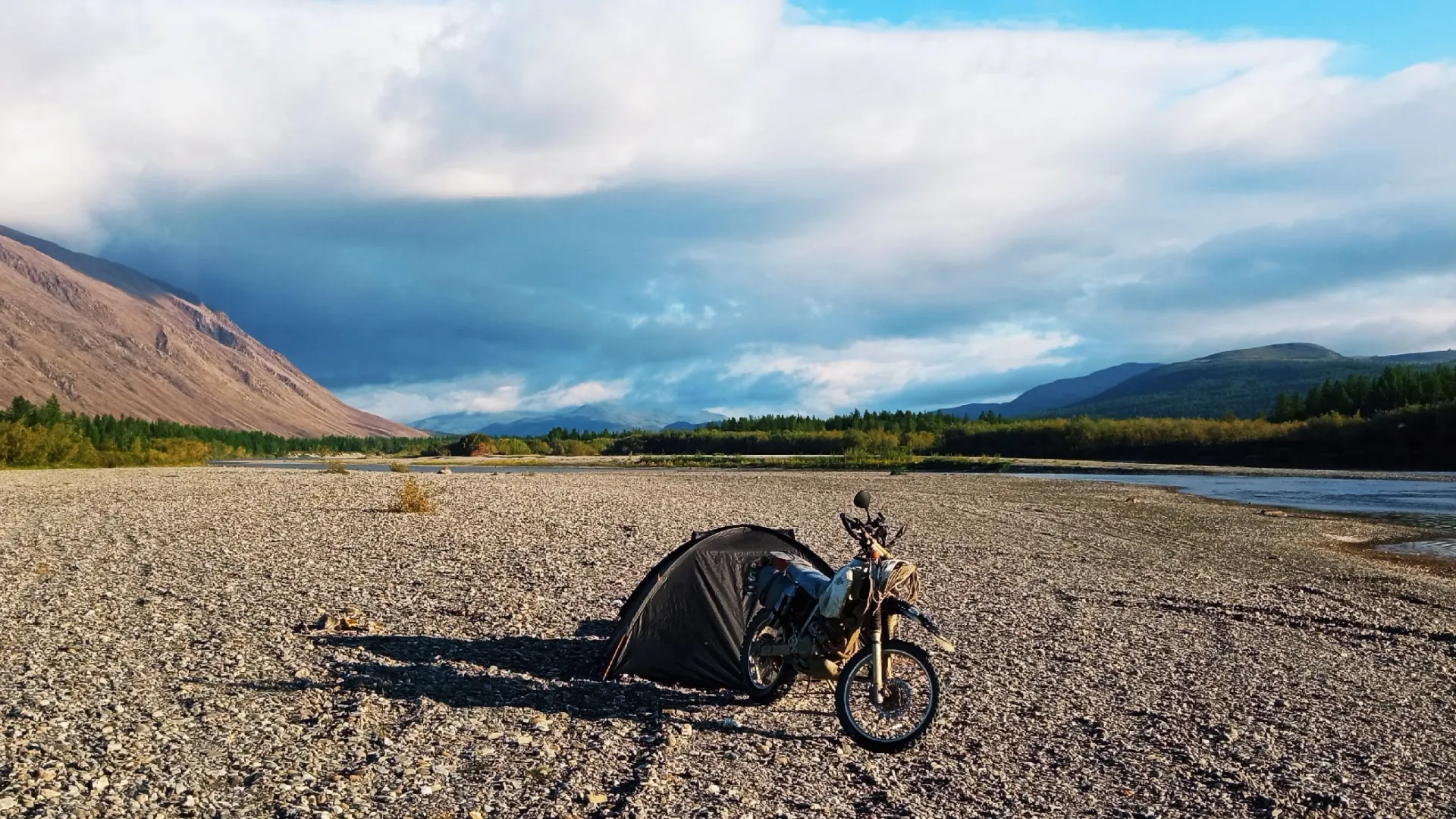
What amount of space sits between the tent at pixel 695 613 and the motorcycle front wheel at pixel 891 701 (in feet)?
5.68

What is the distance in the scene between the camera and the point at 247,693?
31.2 feet

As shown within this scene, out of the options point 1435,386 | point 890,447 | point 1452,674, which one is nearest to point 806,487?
point 1452,674

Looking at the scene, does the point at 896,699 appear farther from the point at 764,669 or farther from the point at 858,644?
the point at 764,669

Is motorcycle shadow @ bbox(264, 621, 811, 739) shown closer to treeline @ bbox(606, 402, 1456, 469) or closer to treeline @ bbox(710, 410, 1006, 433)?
treeline @ bbox(606, 402, 1456, 469)

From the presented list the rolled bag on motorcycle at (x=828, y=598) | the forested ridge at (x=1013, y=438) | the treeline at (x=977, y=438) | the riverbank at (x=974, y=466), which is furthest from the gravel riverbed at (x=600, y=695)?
the treeline at (x=977, y=438)

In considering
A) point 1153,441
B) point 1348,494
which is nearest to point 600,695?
point 1348,494

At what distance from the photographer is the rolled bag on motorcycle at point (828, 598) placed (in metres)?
8.91

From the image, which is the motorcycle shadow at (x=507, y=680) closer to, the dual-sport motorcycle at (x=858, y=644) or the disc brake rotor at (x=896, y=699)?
the dual-sport motorcycle at (x=858, y=644)

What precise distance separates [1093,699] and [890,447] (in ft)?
400

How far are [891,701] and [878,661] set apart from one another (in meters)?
0.36

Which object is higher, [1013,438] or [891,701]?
[1013,438]

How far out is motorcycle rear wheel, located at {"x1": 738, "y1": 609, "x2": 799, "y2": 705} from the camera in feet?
32.2

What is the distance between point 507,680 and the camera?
1040 centimetres

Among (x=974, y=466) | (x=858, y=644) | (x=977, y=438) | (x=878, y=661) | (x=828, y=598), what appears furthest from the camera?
(x=977, y=438)
